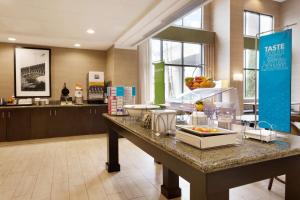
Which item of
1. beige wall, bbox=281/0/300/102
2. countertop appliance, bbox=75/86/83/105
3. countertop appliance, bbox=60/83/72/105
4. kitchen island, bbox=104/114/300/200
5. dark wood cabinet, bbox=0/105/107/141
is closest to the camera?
kitchen island, bbox=104/114/300/200

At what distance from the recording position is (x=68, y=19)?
4.21 meters

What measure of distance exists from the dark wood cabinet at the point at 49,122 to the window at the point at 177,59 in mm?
3021

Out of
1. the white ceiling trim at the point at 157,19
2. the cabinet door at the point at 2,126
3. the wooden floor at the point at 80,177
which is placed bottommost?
the wooden floor at the point at 80,177

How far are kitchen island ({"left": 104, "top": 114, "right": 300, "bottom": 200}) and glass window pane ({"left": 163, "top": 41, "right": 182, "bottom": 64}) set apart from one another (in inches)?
264

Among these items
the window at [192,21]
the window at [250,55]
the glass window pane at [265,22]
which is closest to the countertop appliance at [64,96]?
the window at [192,21]

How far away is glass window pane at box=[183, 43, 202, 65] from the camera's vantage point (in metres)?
8.51

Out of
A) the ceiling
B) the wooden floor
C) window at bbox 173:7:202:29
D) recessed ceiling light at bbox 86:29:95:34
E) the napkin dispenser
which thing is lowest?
the wooden floor

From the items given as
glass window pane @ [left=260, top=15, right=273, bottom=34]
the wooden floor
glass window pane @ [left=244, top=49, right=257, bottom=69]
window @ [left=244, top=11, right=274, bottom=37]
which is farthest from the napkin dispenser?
glass window pane @ [left=260, top=15, right=273, bottom=34]

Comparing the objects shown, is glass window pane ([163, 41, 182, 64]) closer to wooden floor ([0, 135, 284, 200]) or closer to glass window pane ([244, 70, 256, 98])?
glass window pane ([244, 70, 256, 98])

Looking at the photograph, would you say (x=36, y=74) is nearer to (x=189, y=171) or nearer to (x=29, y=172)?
(x=29, y=172)

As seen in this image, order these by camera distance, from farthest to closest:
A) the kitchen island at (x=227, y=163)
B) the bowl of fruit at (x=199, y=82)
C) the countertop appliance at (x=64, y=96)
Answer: the countertop appliance at (x=64, y=96), the bowl of fruit at (x=199, y=82), the kitchen island at (x=227, y=163)

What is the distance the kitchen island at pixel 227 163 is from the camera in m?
1.07

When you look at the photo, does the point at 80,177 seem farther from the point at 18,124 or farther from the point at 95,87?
the point at 95,87

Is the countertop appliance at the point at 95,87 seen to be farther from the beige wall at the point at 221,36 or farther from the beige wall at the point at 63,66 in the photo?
the beige wall at the point at 221,36
